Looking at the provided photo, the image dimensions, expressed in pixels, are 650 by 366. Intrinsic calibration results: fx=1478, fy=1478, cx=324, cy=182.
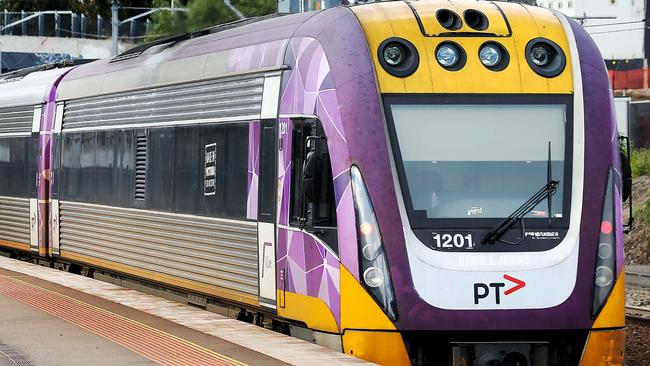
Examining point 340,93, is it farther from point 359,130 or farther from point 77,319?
point 77,319

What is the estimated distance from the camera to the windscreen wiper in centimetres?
1145

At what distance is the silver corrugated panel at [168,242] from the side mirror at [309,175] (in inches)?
69.9

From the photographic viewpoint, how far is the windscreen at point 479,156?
11578 mm

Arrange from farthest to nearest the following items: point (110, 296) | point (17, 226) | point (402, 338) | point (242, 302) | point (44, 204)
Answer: point (17, 226) → point (44, 204) → point (110, 296) → point (242, 302) → point (402, 338)

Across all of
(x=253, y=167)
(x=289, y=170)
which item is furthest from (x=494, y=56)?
(x=253, y=167)

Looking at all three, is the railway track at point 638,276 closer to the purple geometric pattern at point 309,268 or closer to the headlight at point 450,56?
the purple geometric pattern at point 309,268

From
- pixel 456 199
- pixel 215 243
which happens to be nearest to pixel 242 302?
pixel 215 243

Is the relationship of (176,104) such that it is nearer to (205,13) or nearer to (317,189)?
(317,189)

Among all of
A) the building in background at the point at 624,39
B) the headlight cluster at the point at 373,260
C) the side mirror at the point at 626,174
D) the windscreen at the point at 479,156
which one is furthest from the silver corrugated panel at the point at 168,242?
the building in background at the point at 624,39

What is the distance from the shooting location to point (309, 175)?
38.7ft

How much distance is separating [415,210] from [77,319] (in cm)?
434

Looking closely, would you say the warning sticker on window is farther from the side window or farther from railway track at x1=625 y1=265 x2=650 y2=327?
railway track at x1=625 y1=265 x2=650 y2=327

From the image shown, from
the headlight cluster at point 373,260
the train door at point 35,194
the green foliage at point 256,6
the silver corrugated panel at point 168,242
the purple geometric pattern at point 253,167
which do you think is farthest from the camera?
the green foliage at point 256,6

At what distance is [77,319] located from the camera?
14.4 m
